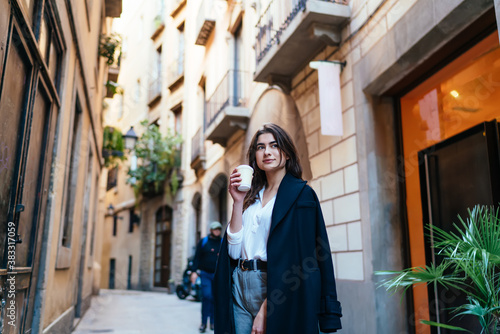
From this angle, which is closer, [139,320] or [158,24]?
[139,320]

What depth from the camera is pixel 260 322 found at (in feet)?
6.79

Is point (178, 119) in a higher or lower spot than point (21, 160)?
higher

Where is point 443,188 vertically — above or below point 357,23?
below

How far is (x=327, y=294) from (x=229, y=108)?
336 inches

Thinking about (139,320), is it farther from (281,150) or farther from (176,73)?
(176,73)

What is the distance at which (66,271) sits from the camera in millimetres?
6484

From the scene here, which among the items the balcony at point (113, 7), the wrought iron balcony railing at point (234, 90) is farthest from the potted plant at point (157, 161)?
Answer: the balcony at point (113, 7)

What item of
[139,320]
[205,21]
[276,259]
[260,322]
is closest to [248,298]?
[260,322]

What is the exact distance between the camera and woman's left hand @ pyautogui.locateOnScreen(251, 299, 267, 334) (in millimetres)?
2066

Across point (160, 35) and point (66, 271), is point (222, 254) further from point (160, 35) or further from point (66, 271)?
point (160, 35)

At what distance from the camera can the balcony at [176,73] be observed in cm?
1794

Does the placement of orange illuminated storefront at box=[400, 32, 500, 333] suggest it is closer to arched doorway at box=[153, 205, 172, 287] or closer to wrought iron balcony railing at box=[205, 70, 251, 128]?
wrought iron balcony railing at box=[205, 70, 251, 128]

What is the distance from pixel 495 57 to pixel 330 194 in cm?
285

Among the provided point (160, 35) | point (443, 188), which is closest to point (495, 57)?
point (443, 188)
